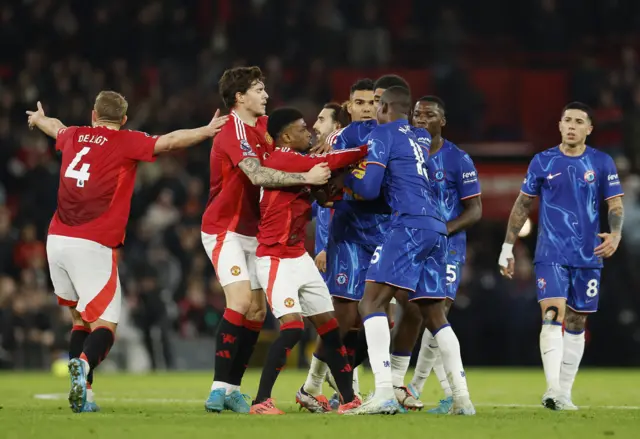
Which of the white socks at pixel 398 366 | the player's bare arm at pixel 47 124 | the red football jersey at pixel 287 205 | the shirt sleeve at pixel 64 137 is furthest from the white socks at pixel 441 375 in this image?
the player's bare arm at pixel 47 124

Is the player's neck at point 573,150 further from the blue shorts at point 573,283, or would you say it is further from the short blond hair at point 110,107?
the short blond hair at point 110,107

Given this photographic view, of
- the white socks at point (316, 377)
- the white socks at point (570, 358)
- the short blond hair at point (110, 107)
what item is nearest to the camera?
the short blond hair at point (110, 107)

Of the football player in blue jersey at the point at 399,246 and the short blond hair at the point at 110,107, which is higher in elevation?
the short blond hair at the point at 110,107

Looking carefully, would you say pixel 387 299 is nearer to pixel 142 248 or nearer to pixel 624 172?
pixel 142 248

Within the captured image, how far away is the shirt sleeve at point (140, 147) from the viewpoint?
9.59 metres

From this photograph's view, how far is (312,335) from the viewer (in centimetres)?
1930

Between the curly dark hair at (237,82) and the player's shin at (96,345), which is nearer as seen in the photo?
the player's shin at (96,345)

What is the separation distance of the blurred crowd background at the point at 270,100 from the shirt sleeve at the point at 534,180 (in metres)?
8.64

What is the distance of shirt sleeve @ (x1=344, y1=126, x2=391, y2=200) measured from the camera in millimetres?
8875

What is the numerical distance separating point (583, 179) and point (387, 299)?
2.57 metres

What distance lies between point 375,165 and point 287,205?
75cm

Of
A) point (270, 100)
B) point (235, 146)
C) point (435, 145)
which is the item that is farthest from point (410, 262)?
point (270, 100)

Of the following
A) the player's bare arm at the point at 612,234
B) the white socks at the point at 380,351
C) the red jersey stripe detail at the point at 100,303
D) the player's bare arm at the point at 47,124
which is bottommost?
the white socks at the point at 380,351

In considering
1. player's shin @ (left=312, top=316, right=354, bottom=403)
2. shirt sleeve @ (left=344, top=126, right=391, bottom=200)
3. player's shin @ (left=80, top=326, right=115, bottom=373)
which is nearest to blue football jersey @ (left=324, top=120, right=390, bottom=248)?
shirt sleeve @ (left=344, top=126, right=391, bottom=200)
